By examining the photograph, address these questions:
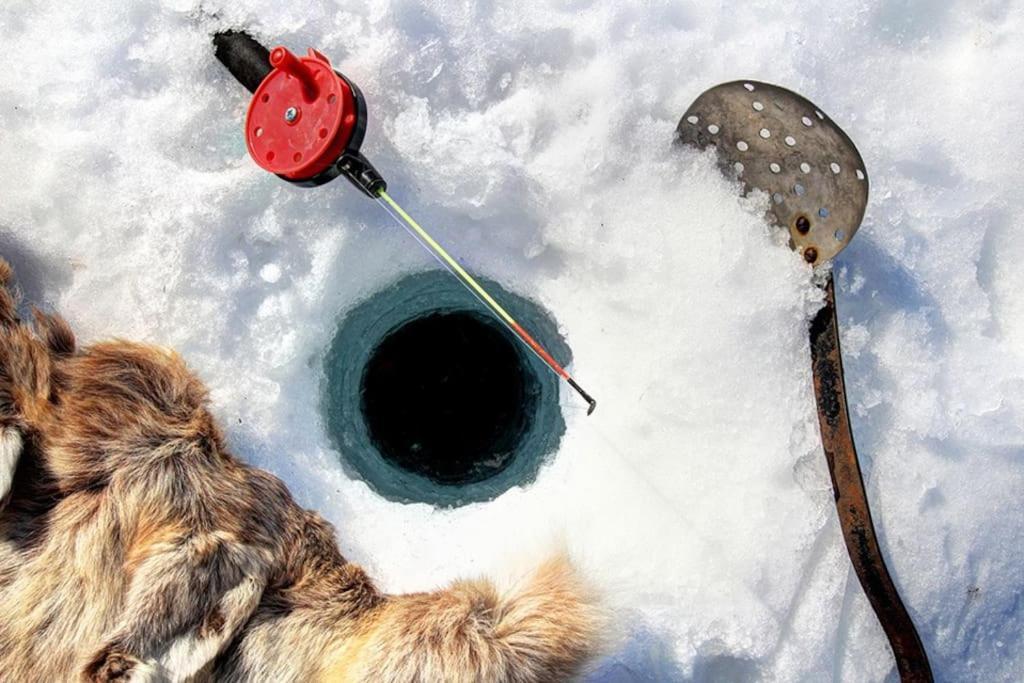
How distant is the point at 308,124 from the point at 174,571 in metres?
0.84

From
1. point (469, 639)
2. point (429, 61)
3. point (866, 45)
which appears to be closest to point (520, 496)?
point (469, 639)

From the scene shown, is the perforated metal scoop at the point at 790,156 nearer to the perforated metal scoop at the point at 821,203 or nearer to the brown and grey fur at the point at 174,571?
the perforated metal scoop at the point at 821,203

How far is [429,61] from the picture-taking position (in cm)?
174

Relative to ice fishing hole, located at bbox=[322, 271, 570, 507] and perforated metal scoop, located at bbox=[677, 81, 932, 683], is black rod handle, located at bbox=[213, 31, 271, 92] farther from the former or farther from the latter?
perforated metal scoop, located at bbox=[677, 81, 932, 683]

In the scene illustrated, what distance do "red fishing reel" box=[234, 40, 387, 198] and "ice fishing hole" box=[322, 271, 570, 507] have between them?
1.36 ft

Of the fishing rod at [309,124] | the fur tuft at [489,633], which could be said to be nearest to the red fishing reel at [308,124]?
the fishing rod at [309,124]

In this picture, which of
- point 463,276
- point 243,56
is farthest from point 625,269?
point 243,56

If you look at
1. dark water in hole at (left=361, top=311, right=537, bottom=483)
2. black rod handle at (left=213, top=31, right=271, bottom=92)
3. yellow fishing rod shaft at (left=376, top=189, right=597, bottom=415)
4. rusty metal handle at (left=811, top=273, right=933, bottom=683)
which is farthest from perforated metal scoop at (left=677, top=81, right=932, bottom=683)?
black rod handle at (left=213, top=31, right=271, bottom=92)

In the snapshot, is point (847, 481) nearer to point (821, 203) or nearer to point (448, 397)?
Result: point (821, 203)

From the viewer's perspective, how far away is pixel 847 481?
1667 mm

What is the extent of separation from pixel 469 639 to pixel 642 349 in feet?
2.29

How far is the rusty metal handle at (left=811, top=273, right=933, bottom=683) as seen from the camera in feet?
5.45

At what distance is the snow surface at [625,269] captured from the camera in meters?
1.72

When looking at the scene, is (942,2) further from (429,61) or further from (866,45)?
(429,61)
